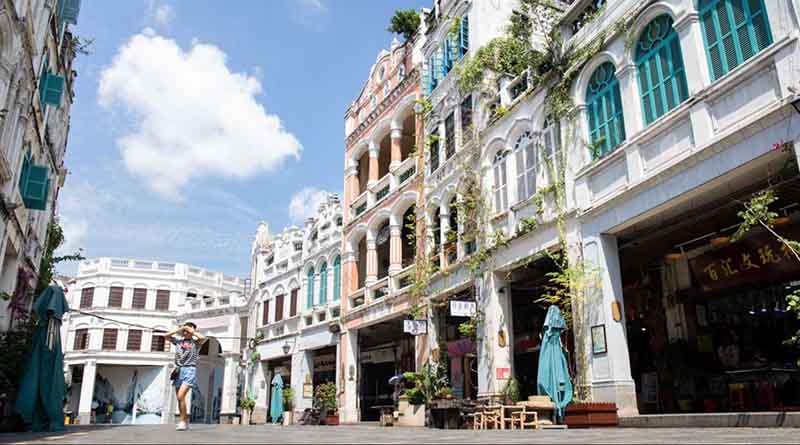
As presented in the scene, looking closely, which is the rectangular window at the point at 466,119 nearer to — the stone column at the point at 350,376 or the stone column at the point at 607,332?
the stone column at the point at 607,332

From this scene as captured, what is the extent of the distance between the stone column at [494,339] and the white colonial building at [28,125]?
1009 centimetres

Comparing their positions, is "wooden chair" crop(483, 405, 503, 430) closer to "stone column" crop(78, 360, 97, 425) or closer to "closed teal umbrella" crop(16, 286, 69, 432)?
"closed teal umbrella" crop(16, 286, 69, 432)

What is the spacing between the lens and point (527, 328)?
1692 cm

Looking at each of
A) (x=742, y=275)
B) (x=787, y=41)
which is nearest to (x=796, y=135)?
(x=787, y=41)

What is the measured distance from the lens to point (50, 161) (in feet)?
58.8

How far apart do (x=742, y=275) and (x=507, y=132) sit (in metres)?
6.04

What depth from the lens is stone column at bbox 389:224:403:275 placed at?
19.7m

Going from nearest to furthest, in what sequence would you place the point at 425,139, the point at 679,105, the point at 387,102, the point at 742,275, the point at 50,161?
1. the point at 679,105
2. the point at 742,275
3. the point at 50,161
4. the point at 425,139
5. the point at 387,102

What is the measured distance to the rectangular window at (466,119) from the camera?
1692 cm

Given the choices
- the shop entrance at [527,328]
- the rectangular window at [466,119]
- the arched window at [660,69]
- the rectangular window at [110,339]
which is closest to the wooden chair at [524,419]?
the shop entrance at [527,328]

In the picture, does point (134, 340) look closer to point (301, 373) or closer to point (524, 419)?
point (301, 373)

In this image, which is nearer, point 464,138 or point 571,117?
point 571,117

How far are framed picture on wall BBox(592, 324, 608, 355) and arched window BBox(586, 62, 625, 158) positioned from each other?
3.37 m

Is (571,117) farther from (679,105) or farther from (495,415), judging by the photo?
(495,415)
